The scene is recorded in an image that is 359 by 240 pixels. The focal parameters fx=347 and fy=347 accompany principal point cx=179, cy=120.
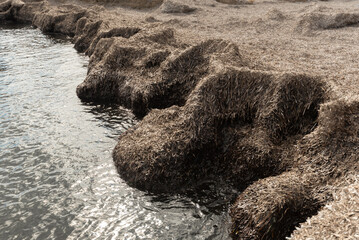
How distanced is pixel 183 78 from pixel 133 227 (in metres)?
9.39

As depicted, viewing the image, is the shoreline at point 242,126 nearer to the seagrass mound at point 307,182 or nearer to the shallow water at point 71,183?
the seagrass mound at point 307,182

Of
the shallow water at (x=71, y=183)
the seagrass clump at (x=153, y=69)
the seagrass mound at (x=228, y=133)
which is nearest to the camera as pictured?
the shallow water at (x=71, y=183)

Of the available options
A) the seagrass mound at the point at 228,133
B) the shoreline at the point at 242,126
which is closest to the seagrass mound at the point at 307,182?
the shoreline at the point at 242,126

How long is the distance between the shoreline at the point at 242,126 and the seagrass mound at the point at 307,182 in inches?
1.2

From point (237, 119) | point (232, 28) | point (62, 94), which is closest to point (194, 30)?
point (232, 28)

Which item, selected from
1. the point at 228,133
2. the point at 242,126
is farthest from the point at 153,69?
the point at 242,126

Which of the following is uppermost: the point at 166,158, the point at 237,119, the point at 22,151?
the point at 237,119

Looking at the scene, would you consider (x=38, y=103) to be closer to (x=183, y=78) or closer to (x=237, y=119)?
(x=183, y=78)

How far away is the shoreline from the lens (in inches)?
435

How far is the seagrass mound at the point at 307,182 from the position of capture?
10547 mm

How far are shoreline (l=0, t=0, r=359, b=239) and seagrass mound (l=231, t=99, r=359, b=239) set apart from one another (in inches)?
1.2

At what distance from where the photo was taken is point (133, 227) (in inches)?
465

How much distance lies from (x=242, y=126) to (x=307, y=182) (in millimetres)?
4149

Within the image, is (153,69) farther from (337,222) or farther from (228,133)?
(337,222)
